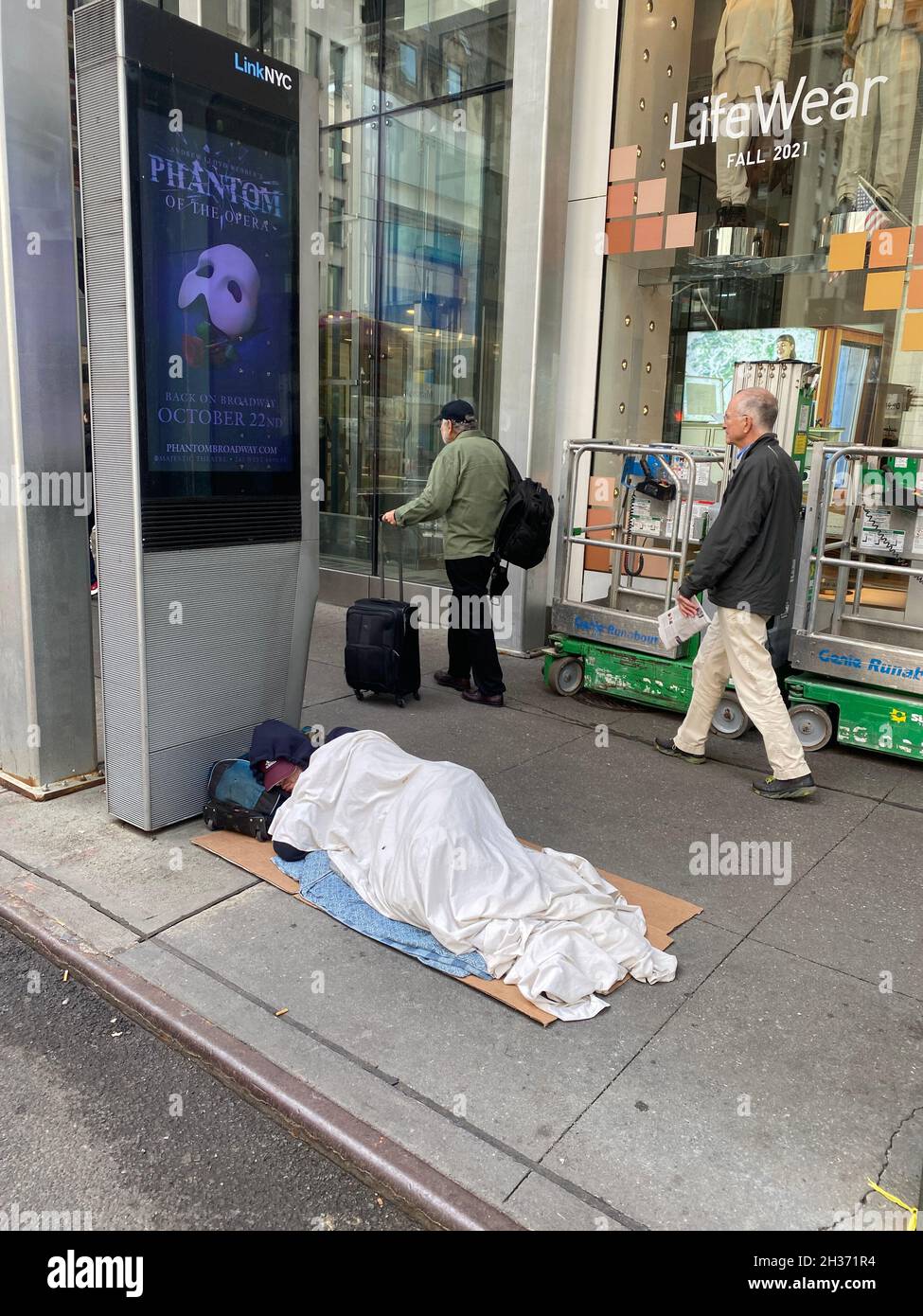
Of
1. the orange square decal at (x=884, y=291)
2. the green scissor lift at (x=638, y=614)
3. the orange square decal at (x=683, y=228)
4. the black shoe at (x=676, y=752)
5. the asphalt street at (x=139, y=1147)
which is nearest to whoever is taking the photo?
the asphalt street at (x=139, y=1147)

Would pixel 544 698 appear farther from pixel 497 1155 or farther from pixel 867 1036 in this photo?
pixel 497 1155

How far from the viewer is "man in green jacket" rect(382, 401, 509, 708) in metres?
6.68

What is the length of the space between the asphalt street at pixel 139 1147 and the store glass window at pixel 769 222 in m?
5.06

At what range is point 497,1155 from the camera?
2723 mm

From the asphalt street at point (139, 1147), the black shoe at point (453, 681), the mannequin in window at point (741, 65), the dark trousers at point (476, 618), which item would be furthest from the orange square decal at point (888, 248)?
the asphalt street at point (139, 1147)

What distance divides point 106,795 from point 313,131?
3518 mm

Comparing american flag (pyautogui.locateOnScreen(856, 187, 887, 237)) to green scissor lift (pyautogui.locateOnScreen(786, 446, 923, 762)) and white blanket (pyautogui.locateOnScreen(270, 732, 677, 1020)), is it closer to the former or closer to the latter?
green scissor lift (pyautogui.locateOnScreen(786, 446, 923, 762))

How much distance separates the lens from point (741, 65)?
24.5 feet

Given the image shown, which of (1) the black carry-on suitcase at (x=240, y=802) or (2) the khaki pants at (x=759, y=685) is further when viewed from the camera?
(2) the khaki pants at (x=759, y=685)

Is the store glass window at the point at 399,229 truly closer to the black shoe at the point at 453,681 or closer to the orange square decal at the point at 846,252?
the black shoe at the point at 453,681

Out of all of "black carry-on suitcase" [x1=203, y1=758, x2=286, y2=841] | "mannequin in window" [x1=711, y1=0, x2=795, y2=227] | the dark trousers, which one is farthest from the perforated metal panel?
"mannequin in window" [x1=711, y1=0, x2=795, y2=227]

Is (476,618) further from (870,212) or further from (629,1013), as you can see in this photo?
(870,212)

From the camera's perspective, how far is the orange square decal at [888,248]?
22.0 ft

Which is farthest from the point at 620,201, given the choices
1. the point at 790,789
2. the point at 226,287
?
the point at 790,789
